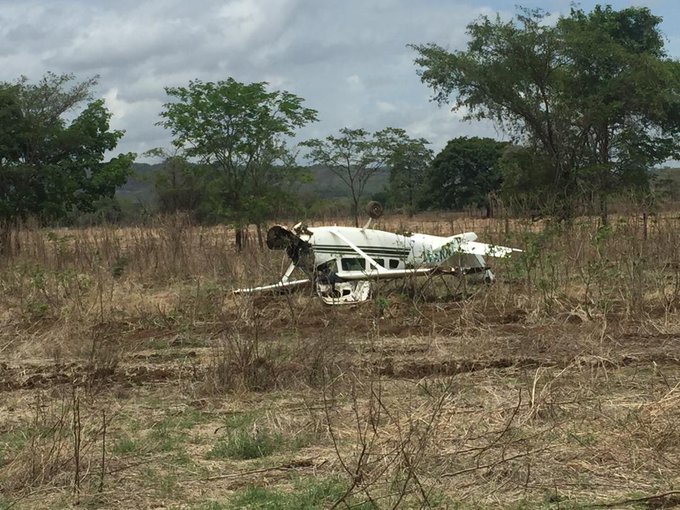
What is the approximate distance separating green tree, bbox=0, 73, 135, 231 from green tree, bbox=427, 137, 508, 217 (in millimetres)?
26309

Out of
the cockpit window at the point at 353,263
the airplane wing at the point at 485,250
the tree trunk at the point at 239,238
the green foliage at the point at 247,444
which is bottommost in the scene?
the green foliage at the point at 247,444

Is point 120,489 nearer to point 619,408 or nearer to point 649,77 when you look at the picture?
point 619,408

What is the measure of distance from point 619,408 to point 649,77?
→ 1916cm

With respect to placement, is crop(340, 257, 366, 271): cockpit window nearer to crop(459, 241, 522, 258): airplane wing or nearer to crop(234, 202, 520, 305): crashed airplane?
crop(234, 202, 520, 305): crashed airplane

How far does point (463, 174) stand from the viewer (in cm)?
5050

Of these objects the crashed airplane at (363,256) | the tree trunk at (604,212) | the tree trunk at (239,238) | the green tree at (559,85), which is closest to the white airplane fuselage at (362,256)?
the crashed airplane at (363,256)

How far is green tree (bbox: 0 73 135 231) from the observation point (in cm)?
2459

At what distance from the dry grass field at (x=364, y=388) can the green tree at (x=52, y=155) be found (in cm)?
1532

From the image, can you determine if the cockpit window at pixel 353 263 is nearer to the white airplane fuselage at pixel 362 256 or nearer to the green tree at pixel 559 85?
the white airplane fuselage at pixel 362 256

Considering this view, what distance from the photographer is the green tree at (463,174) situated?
164ft

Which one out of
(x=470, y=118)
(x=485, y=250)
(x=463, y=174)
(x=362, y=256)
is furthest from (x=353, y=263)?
(x=463, y=174)

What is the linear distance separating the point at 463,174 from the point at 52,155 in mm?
30052

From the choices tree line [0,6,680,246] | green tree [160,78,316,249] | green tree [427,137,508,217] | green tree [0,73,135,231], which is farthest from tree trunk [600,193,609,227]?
green tree [427,137,508,217]

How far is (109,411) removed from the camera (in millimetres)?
4992
